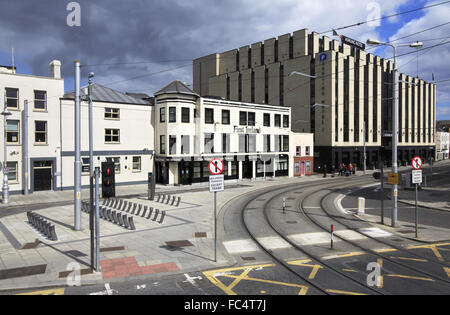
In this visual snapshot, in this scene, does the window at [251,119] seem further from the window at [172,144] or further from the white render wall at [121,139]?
the white render wall at [121,139]

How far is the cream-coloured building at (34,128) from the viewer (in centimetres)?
3095

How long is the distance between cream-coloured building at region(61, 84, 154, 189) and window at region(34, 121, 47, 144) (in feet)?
5.19

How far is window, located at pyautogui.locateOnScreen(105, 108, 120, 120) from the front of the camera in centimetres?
3700

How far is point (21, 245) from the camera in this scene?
14.2 metres

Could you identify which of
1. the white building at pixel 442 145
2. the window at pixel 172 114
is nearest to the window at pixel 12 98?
the window at pixel 172 114

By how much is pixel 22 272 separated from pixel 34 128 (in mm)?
24942

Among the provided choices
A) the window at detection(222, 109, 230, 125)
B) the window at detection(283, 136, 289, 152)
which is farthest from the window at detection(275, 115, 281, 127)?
the window at detection(222, 109, 230, 125)

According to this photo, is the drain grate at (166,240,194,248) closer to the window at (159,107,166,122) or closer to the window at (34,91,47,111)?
the window at (34,91,47,111)

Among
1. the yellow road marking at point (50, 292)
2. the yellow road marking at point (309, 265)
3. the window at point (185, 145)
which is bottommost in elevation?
the yellow road marking at point (50, 292)

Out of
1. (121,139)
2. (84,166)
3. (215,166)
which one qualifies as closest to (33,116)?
(84,166)

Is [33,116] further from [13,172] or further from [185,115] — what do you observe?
[185,115]

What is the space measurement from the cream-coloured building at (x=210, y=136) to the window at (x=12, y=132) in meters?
14.3

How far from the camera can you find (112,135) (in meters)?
37.2
